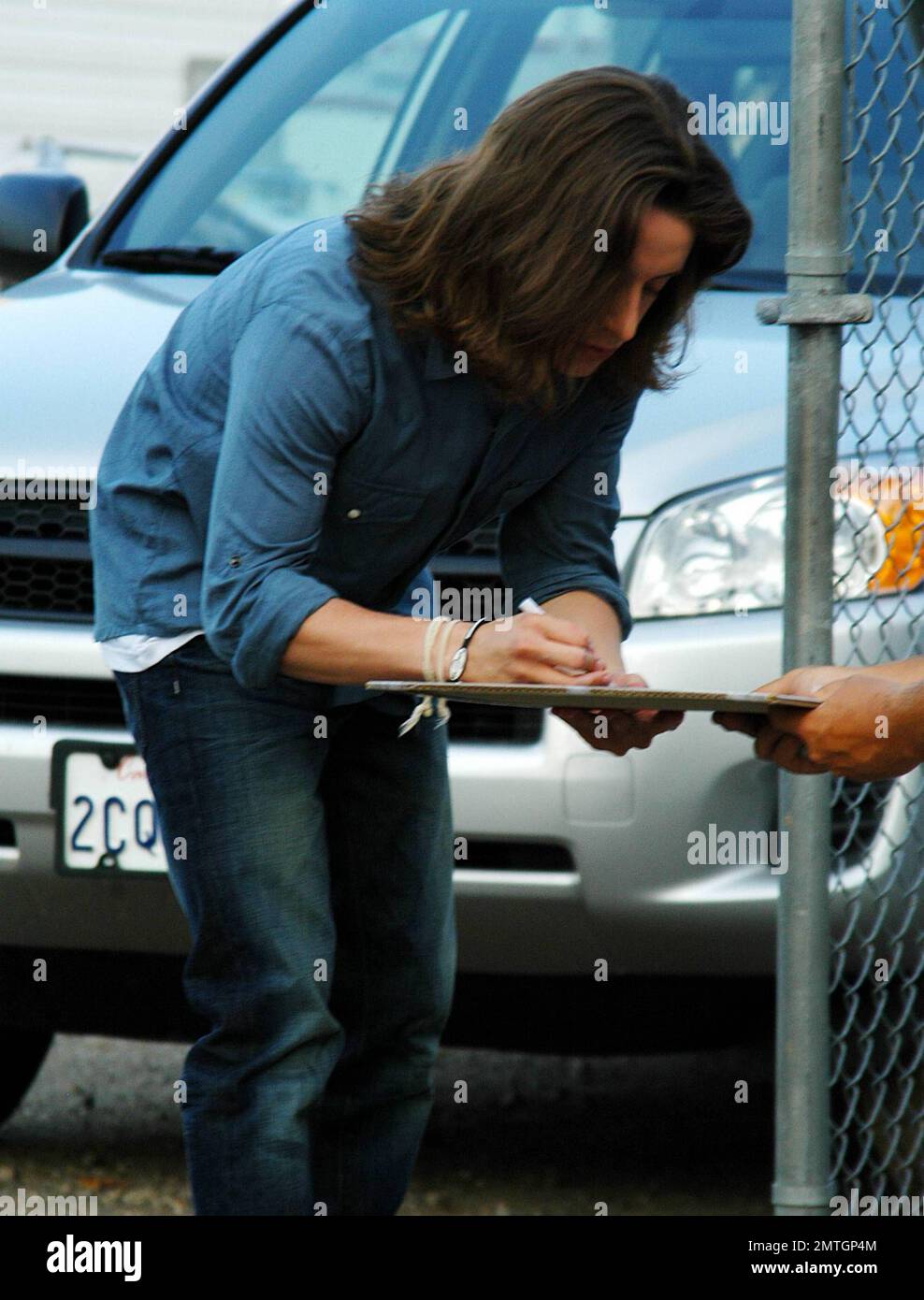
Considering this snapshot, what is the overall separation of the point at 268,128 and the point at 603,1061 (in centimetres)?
220

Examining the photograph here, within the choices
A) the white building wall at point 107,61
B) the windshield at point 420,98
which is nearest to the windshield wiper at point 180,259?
the windshield at point 420,98

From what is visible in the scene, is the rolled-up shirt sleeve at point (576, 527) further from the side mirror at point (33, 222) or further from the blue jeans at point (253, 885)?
the side mirror at point (33, 222)

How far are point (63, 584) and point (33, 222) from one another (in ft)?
4.11

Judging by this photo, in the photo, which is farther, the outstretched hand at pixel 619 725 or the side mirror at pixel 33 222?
the side mirror at pixel 33 222

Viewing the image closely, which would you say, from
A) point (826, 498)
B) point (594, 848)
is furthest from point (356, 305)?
point (594, 848)

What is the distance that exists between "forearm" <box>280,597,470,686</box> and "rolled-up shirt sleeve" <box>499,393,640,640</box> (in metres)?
0.53

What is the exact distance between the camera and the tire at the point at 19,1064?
3924 mm

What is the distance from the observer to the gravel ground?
376 cm

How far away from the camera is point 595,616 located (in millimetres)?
2725

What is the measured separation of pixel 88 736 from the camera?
3.23 meters

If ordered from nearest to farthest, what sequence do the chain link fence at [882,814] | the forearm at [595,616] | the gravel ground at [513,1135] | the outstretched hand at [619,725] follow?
the outstretched hand at [619,725] < the forearm at [595,616] < the chain link fence at [882,814] < the gravel ground at [513,1135]

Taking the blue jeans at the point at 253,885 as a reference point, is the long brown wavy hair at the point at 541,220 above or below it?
above
